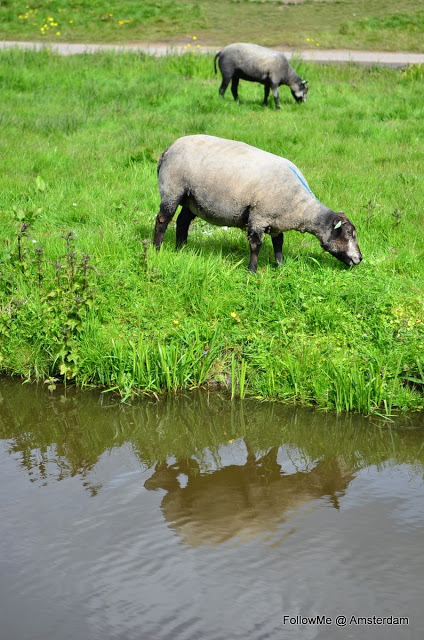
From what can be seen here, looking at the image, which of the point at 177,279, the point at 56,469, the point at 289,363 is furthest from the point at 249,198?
the point at 56,469

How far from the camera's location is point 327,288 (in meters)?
7.18

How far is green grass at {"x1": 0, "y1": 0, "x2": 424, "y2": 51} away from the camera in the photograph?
21.9 metres

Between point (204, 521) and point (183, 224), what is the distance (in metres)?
4.23

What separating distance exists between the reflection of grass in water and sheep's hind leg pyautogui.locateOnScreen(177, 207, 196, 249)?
2.33 meters

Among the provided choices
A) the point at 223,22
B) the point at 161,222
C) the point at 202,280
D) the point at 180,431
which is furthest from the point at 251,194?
the point at 223,22

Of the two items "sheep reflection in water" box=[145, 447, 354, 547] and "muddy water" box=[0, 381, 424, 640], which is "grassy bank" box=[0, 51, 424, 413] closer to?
"muddy water" box=[0, 381, 424, 640]

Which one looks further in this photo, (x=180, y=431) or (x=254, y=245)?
(x=254, y=245)

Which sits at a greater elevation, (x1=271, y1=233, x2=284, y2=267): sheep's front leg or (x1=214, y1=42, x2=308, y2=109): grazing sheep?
(x1=214, y1=42, x2=308, y2=109): grazing sheep

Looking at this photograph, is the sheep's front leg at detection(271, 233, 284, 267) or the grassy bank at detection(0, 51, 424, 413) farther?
the sheep's front leg at detection(271, 233, 284, 267)

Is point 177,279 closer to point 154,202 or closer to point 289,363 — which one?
point 289,363

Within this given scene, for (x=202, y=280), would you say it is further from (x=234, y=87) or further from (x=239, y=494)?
(x=234, y=87)

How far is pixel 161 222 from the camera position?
8.02 m

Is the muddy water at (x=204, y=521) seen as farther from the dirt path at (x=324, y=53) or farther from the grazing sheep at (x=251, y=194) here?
the dirt path at (x=324, y=53)

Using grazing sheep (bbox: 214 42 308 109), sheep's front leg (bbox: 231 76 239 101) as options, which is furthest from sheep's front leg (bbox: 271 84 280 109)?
sheep's front leg (bbox: 231 76 239 101)
